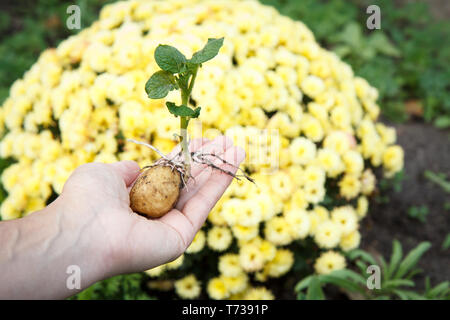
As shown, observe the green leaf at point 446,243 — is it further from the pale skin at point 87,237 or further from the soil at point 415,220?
the pale skin at point 87,237

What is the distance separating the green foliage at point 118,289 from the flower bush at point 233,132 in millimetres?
189

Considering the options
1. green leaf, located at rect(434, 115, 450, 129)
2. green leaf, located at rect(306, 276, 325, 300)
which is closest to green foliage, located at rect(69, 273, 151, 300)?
green leaf, located at rect(306, 276, 325, 300)

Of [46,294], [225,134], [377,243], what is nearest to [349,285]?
[377,243]

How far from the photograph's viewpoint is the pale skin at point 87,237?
1229 millimetres

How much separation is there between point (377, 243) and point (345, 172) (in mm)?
873

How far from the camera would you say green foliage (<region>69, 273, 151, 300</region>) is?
2020 millimetres

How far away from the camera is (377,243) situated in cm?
275

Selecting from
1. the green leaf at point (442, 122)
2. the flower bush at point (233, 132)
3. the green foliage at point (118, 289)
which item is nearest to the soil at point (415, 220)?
the green leaf at point (442, 122)

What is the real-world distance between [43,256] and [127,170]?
565 mm

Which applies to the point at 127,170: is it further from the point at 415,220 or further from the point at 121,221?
the point at 415,220

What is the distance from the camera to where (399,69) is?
4.12m

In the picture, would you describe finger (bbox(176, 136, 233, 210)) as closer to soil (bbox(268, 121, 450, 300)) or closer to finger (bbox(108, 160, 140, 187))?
finger (bbox(108, 160, 140, 187))

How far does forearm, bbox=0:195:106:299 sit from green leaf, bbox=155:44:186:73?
0.63 m

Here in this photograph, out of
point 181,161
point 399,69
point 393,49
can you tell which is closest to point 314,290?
point 181,161
